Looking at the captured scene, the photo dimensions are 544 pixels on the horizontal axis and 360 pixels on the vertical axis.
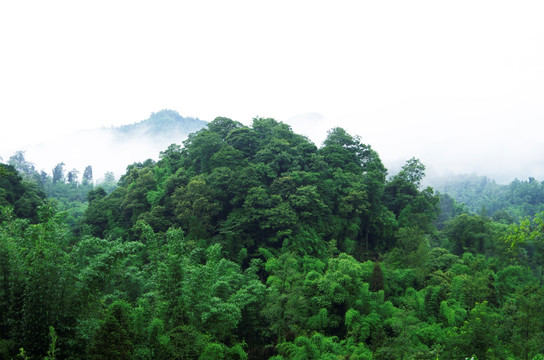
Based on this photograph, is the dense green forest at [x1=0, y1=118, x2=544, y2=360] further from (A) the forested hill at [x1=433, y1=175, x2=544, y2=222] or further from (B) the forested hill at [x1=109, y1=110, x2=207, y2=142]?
(B) the forested hill at [x1=109, y1=110, x2=207, y2=142]

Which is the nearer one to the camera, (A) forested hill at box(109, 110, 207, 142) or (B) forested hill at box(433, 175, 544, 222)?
(B) forested hill at box(433, 175, 544, 222)

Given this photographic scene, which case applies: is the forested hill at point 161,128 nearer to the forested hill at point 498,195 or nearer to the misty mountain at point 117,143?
the misty mountain at point 117,143

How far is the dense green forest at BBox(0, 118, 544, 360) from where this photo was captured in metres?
7.63

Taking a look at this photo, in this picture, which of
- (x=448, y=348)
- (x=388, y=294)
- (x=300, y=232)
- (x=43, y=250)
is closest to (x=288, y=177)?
(x=300, y=232)

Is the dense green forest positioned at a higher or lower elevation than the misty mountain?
lower

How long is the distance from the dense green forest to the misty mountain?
86.1m

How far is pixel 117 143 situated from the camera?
4626 inches

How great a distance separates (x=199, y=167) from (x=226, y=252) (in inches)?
281

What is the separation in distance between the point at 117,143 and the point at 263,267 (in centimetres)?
11429

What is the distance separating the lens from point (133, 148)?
111875mm

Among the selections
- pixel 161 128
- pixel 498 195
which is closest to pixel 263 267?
pixel 498 195

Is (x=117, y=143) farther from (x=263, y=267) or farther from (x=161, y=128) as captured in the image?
(x=263, y=267)

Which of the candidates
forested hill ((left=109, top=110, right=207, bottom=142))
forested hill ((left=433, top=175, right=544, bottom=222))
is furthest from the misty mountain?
forested hill ((left=433, top=175, right=544, bottom=222))

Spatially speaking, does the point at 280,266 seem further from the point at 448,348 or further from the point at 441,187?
the point at 441,187
